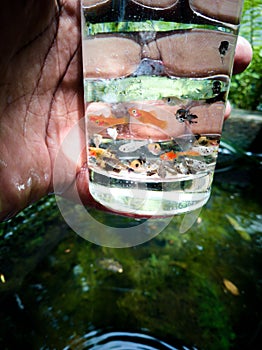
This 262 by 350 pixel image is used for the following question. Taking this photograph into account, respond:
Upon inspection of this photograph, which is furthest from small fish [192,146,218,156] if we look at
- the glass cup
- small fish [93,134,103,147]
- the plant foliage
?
the plant foliage

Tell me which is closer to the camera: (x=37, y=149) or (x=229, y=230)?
(x=37, y=149)

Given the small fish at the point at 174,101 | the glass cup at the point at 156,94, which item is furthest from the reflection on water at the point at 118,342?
the small fish at the point at 174,101

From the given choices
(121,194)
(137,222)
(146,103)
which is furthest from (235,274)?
(146,103)

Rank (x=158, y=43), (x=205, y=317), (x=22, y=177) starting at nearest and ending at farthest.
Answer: (x=158, y=43), (x=22, y=177), (x=205, y=317)

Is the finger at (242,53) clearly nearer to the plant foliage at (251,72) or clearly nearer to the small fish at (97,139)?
the small fish at (97,139)

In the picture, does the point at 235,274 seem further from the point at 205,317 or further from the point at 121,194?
the point at 121,194

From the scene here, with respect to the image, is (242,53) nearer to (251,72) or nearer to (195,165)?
(195,165)

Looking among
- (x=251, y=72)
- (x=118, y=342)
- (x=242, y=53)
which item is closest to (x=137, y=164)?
(x=242, y=53)
